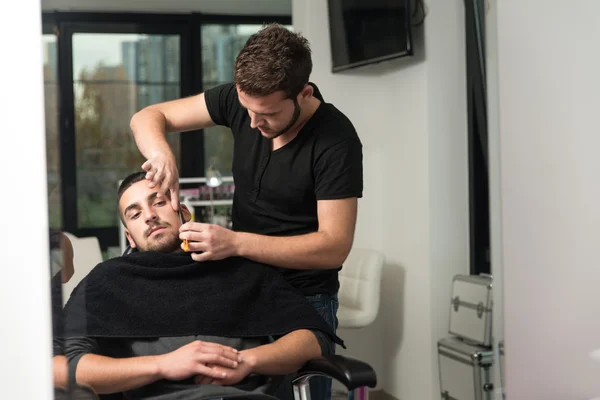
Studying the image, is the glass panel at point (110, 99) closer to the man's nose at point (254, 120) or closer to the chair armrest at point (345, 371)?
the man's nose at point (254, 120)

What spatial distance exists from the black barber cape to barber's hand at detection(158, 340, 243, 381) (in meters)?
0.05

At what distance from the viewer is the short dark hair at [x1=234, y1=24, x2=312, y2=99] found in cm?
144

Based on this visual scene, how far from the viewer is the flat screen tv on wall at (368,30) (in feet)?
5.72

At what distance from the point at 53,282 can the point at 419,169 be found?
1118 millimetres

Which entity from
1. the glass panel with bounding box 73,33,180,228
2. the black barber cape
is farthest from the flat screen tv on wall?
the black barber cape

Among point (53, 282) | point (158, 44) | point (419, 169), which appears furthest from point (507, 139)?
point (53, 282)

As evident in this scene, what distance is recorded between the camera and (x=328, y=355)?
1.44 meters

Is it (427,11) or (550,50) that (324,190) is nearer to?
(427,11)

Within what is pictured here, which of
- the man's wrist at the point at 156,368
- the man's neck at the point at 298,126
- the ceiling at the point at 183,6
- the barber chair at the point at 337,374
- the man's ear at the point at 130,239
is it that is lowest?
the barber chair at the point at 337,374

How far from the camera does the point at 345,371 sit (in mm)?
1343

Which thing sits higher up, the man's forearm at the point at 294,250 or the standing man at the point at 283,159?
the standing man at the point at 283,159

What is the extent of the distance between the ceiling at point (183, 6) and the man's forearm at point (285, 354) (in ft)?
2.23

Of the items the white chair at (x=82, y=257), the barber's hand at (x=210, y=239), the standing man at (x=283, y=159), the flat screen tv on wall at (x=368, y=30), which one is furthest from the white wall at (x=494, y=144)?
the white chair at (x=82, y=257)

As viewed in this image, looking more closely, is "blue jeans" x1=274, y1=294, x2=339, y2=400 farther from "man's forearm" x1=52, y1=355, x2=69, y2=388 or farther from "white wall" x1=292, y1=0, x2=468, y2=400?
"man's forearm" x1=52, y1=355, x2=69, y2=388
